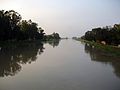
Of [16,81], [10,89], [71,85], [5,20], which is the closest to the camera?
[10,89]

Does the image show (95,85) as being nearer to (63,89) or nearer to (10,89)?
(63,89)

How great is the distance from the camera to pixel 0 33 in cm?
4778

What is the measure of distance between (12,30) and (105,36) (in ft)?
77.8

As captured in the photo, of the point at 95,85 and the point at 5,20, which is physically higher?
the point at 5,20

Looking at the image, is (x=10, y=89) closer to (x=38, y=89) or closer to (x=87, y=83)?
(x=38, y=89)

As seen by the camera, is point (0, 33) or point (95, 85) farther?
point (0, 33)

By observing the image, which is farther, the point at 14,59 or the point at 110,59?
the point at 110,59

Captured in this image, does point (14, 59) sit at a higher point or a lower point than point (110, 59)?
higher

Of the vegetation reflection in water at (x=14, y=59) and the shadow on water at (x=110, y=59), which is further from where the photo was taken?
the shadow on water at (x=110, y=59)

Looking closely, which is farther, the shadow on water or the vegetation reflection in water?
the shadow on water

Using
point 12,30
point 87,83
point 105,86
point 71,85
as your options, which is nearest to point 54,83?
point 71,85

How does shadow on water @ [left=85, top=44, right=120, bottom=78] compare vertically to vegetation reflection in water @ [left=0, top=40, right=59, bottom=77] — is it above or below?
below

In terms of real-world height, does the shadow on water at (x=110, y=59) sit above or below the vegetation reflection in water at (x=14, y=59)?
below

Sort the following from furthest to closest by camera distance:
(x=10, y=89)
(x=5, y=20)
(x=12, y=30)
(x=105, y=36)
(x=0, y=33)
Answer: (x=105, y=36), (x=12, y=30), (x=5, y=20), (x=0, y=33), (x=10, y=89)
